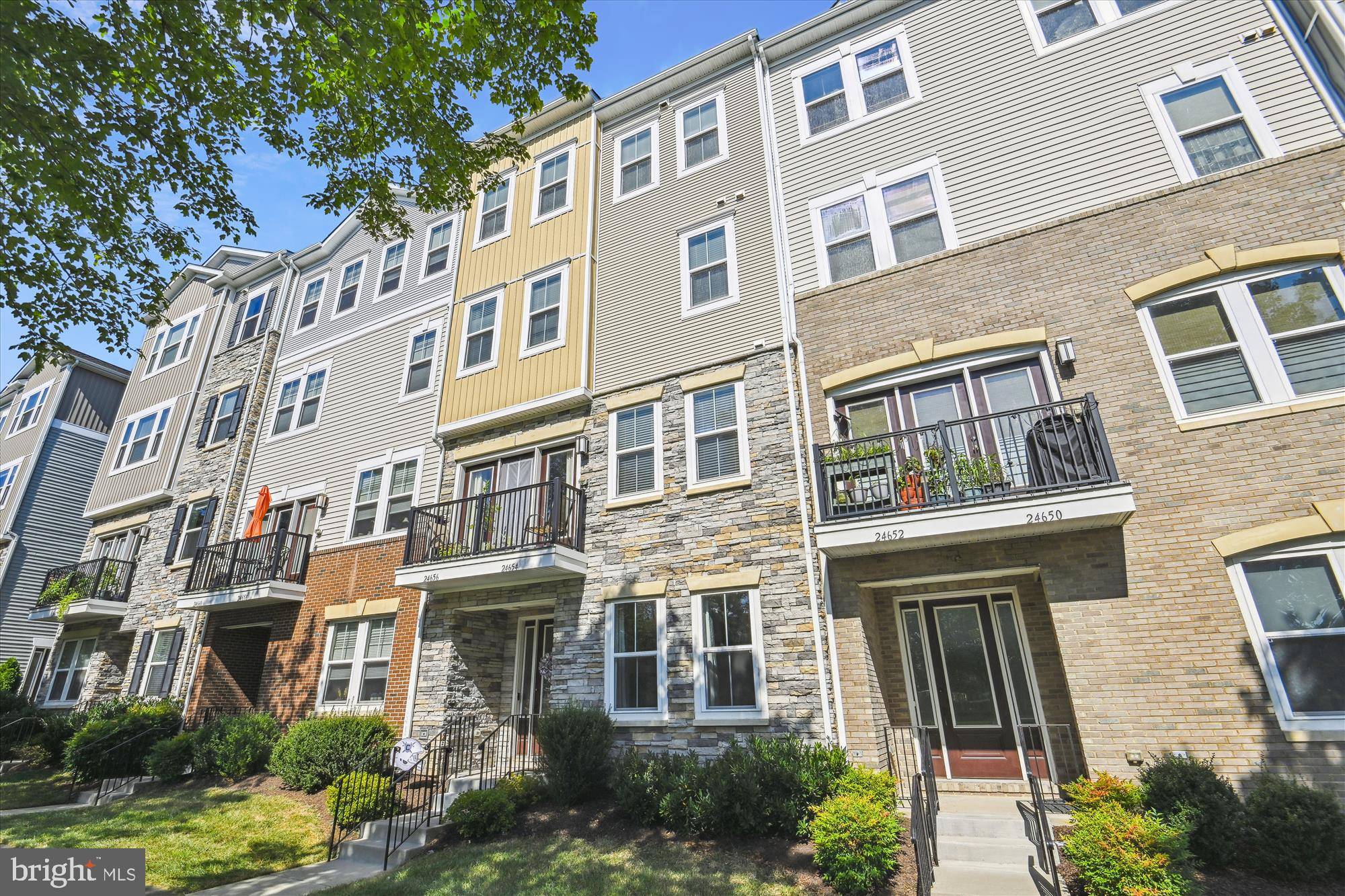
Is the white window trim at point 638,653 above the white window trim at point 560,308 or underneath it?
underneath

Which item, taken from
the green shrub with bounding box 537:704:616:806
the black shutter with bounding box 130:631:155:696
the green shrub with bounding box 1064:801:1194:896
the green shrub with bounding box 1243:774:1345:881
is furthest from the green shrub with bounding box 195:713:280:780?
the green shrub with bounding box 1243:774:1345:881

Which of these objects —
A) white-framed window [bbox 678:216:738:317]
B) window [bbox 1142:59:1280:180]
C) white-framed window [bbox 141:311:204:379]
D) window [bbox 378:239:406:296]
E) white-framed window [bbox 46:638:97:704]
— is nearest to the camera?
window [bbox 1142:59:1280:180]

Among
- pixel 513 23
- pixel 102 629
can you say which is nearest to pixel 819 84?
pixel 513 23

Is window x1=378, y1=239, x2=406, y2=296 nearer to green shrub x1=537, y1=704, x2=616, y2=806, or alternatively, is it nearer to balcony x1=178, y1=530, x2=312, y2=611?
balcony x1=178, y1=530, x2=312, y2=611

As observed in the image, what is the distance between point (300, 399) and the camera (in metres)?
18.3

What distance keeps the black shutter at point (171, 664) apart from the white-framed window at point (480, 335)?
36.1 ft

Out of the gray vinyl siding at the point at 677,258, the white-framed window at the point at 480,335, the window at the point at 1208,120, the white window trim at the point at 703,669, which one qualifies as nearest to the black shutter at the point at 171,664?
the white-framed window at the point at 480,335

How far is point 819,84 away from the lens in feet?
43.8

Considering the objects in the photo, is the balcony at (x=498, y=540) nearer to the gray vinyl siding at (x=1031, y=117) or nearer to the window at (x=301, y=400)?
the gray vinyl siding at (x=1031, y=117)

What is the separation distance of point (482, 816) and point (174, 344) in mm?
23004

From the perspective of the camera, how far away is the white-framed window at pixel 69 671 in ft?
68.1

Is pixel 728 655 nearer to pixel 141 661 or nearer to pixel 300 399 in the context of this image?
pixel 300 399

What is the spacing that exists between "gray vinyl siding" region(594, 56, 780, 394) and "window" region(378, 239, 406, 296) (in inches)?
263

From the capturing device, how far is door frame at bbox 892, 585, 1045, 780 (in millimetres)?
8867
